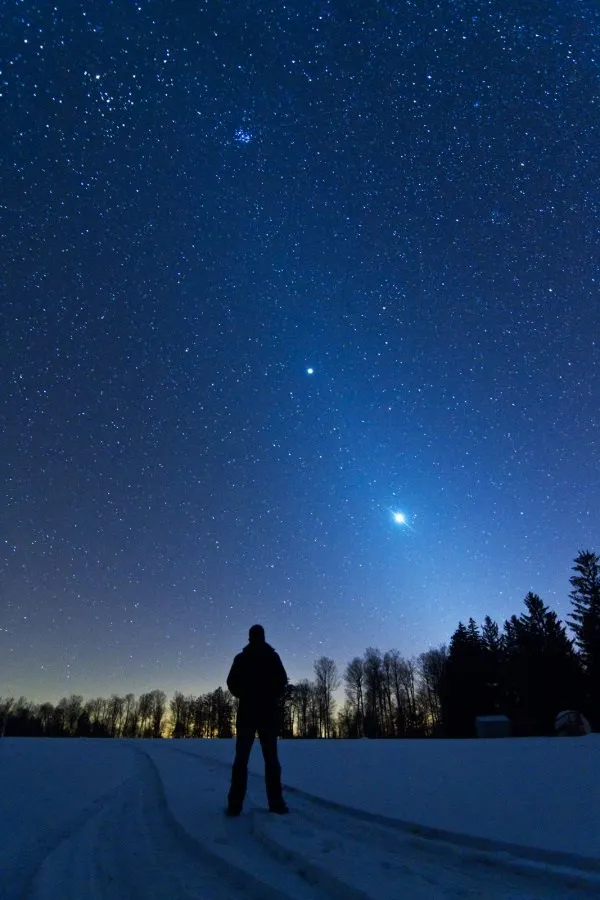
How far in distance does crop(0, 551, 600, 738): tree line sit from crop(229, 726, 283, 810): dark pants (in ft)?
113

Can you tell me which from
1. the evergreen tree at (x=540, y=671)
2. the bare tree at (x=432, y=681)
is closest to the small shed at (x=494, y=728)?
the evergreen tree at (x=540, y=671)

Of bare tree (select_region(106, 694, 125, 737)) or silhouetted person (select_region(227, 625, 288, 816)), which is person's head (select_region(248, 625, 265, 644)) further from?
bare tree (select_region(106, 694, 125, 737))

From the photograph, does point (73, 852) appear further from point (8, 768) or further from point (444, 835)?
point (8, 768)

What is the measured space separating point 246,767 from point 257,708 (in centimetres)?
52

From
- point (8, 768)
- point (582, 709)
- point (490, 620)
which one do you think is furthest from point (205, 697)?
point (8, 768)

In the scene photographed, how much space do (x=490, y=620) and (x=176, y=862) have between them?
6673 centimetres

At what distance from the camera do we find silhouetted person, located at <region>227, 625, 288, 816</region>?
425 cm

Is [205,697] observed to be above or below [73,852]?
above

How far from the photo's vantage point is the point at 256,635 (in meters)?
5.04

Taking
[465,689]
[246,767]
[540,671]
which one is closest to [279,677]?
[246,767]

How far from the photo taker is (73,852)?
304cm

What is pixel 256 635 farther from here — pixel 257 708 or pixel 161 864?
pixel 161 864

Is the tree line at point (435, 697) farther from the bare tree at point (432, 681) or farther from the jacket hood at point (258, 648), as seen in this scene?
A: the jacket hood at point (258, 648)

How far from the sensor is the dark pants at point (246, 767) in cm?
420
